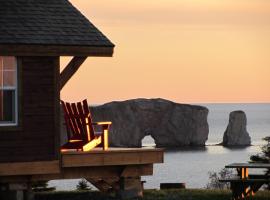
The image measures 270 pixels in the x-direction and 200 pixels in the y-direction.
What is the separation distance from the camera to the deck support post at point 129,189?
90.4 ft

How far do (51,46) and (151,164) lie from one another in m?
3.73

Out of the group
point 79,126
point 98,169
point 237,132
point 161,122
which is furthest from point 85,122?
point 161,122

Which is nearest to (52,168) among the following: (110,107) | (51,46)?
(51,46)

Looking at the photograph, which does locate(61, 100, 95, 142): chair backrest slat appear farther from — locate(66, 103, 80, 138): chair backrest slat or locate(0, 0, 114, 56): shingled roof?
locate(0, 0, 114, 56): shingled roof

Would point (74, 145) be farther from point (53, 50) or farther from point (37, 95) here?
point (53, 50)

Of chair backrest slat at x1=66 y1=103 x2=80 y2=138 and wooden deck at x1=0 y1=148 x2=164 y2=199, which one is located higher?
chair backrest slat at x1=66 y1=103 x2=80 y2=138

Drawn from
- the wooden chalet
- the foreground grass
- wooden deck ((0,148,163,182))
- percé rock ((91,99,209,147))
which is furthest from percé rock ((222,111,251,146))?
the wooden chalet

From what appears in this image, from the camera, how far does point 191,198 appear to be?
27328 mm

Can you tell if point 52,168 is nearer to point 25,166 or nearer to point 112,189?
point 25,166

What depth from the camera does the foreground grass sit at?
2751cm

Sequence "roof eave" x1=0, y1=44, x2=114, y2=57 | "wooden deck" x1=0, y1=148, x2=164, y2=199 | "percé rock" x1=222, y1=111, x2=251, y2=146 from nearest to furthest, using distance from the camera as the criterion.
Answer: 1. "roof eave" x1=0, y1=44, x2=114, y2=57
2. "wooden deck" x1=0, y1=148, x2=164, y2=199
3. "percé rock" x1=222, y1=111, x2=251, y2=146

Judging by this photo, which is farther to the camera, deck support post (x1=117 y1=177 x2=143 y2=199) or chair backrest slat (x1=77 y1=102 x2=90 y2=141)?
deck support post (x1=117 y1=177 x2=143 y2=199)

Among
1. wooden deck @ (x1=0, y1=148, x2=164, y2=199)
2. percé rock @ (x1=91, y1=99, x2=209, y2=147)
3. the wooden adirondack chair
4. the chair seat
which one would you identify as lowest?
wooden deck @ (x1=0, y1=148, x2=164, y2=199)

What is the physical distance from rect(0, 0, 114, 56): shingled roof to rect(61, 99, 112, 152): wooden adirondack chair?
1396 mm
